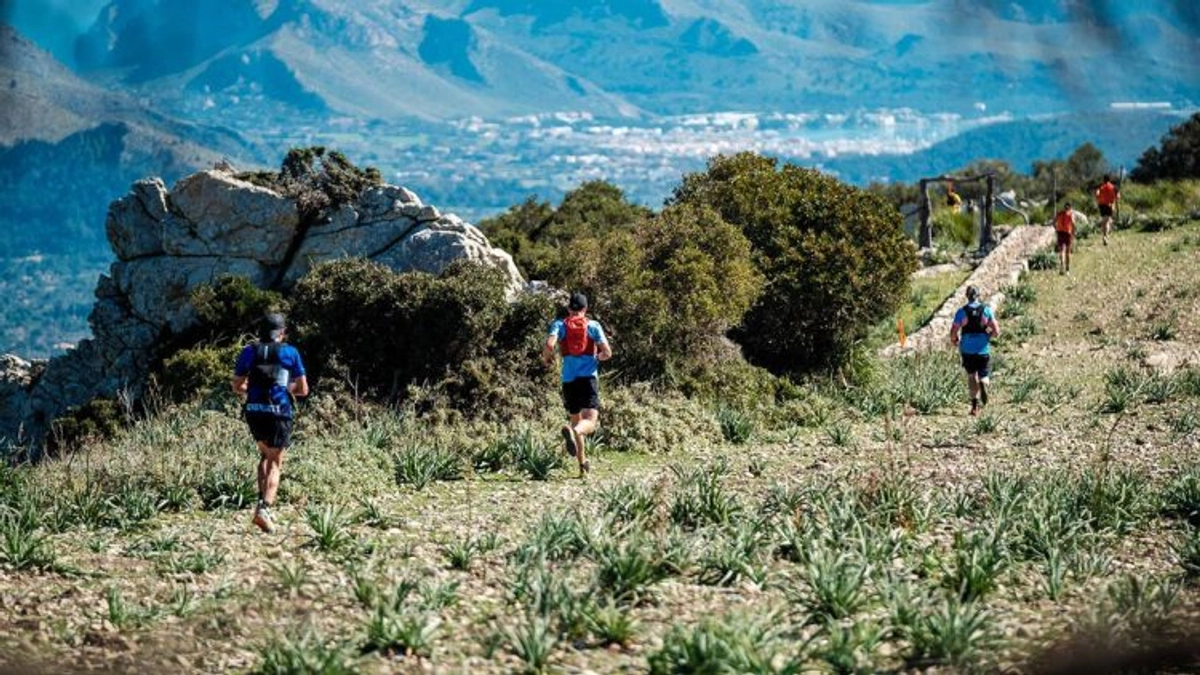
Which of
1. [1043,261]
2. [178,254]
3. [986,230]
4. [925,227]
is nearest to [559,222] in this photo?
[178,254]

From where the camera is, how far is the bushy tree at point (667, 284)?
65.9ft

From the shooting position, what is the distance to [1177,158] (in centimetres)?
5478

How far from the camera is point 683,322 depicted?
809 inches

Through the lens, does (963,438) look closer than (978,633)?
No

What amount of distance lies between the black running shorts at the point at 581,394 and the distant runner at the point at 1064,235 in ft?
73.9

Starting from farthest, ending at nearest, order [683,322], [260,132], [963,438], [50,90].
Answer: [683,322] < [963,438] < [260,132] < [50,90]

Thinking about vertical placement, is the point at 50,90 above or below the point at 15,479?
above

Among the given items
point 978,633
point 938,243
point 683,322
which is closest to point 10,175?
point 978,633

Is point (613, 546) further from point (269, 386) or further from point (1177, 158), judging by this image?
point (1177, 158)

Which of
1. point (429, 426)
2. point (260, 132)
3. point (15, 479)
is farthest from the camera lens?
point (429, 426)

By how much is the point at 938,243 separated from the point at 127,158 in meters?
41.1

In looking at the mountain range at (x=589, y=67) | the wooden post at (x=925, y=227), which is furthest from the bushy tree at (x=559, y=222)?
the mountain range at (x=589, y=67)

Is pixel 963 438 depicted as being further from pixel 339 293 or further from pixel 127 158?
pixel 127 158

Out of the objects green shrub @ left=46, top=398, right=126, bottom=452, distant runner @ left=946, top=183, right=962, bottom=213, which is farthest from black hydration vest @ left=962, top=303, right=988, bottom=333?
distant runner @ left=946, top=183, right=962, bottom=213
